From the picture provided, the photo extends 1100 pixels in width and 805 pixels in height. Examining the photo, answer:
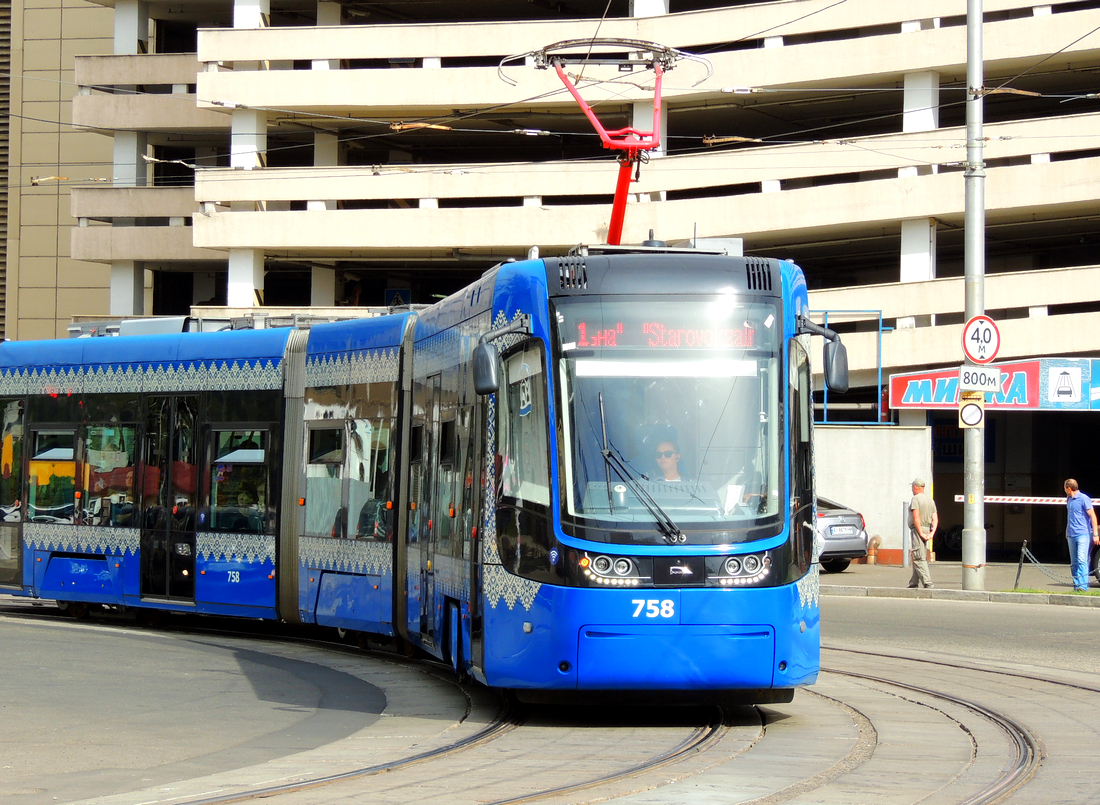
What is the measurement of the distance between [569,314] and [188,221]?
36.6 meters

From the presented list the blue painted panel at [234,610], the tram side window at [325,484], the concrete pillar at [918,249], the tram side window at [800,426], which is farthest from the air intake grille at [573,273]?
the concrete pillar at [918,249]

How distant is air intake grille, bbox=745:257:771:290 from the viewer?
9.55 m

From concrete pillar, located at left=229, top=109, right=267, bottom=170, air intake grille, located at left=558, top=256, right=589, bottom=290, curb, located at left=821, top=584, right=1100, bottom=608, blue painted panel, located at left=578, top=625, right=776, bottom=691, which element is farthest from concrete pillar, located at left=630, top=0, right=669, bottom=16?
blue painted panel, located at left=578, top=625, right=776, bottom=691

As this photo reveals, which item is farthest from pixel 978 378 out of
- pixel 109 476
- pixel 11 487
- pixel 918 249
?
pixel 11 487

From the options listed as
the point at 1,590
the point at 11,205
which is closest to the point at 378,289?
the point at 11,205

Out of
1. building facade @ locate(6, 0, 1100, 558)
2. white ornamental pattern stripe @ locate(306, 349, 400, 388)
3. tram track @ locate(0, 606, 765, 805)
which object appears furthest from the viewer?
building facade @ locate(6, 0, 1100, 558)

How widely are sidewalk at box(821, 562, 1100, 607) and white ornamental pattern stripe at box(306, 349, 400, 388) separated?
10416 millimetres

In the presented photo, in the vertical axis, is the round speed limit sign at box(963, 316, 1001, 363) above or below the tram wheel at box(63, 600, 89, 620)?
above

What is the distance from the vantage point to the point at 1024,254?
129 ft

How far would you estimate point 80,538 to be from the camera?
16.9 metres

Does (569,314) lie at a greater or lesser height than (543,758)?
greater

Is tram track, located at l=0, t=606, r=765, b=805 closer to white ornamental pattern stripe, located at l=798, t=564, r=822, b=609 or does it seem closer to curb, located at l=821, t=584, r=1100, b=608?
white ornamental pattern stripe, located at l=798, t=564, r=822, b=609

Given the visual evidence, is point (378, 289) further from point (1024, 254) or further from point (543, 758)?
point (543, 758)

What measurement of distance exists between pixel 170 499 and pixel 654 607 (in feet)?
27.9
